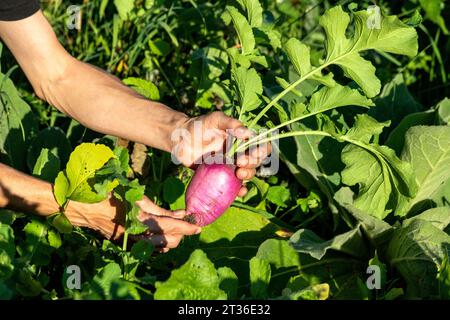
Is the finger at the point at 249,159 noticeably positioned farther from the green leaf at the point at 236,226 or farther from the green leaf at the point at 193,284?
the green leaf at the point at 193,284

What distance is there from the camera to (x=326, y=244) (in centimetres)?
212

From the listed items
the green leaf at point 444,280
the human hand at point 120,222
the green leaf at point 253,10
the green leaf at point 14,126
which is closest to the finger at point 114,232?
the human hand at point 120,222

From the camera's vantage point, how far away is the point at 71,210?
217 cm

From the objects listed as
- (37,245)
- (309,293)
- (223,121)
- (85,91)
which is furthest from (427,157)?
(37,245)

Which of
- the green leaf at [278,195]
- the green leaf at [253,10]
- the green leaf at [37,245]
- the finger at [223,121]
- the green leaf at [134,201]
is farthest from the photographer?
the green leaf at [278,195]

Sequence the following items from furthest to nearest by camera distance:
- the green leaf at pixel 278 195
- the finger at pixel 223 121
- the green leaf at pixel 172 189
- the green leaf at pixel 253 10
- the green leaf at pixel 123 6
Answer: the green leaf at pixel 123 6
the green leaf at pixel 278 195
the green leaf at pixel 172 189
the green leaf at pixel 253 10
the finger at pixel 223 121

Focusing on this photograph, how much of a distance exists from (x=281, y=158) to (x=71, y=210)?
763 mm

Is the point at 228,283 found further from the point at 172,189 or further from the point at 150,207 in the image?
the point at 172,189

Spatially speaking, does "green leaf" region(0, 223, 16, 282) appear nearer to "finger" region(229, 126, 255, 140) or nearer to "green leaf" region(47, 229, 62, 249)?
"green leaf" region(47, 229, 62, 249)

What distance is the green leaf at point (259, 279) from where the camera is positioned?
182cm

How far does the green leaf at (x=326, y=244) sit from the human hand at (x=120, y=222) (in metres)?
0.29

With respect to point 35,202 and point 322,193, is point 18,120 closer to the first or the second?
point 35,202

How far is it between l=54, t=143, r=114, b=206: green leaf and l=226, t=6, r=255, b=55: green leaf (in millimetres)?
564

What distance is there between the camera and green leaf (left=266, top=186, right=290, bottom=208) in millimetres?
2572
